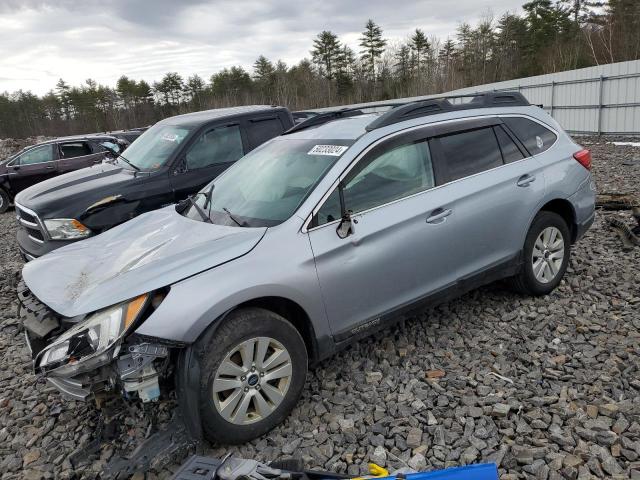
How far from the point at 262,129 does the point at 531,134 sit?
3.51 m

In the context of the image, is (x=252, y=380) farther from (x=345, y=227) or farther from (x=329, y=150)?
(x=329, y=150)

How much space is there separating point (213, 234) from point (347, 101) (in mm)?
55104

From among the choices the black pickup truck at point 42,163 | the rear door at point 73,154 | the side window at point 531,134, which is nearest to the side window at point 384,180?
the side window at point 531,134

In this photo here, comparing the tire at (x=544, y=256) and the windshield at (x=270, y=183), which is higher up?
the windshield at (x=270, y=183)

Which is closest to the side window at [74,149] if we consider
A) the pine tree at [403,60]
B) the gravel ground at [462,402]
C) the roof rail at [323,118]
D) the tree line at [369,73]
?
the gravel ground at [462,402]

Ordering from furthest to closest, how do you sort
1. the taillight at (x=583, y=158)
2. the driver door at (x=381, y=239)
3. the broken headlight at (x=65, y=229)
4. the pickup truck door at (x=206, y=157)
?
the pickup truck door at (x=206, y=157)
the broken headlight at (x=65, y=229)
the taillight at (x=583, y=158)
the driver door at (x=381, y=239)

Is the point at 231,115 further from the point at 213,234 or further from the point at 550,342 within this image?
the point at 550,342

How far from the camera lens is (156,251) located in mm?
3049

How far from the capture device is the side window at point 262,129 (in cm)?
648

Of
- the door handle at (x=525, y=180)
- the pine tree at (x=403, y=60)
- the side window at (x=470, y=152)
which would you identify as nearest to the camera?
the side window at (x=470, y=152)

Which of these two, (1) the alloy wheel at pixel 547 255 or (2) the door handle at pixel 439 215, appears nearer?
(2) the door handle at pixel 439 215

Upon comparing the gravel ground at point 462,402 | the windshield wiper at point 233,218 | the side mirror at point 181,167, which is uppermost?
the side mirror at point 181,167

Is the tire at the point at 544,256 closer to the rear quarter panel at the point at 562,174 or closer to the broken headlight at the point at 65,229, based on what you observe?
the rear quarter panel at the point at 562,174

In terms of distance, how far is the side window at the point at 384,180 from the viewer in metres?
3.20
